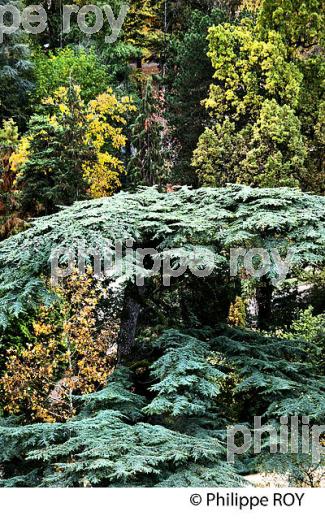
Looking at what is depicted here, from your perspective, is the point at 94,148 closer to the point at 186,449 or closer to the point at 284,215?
the point at 284,215

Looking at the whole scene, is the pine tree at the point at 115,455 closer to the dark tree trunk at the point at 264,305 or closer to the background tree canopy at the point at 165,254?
the background tree canopy at the point at 165,254

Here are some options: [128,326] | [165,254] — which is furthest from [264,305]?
[165,254]

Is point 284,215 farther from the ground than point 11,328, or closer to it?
farther from the ground

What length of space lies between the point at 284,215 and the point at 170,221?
1396mm

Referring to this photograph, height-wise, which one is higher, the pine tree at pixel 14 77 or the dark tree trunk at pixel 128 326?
the pine tree at pixel 14 77

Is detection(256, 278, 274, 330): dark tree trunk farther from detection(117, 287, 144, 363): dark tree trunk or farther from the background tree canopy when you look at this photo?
detection(117, 287, 144, 363): dark tree trunk

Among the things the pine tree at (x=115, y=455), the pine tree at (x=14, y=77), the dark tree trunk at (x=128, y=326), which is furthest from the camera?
the pine tree at (x=14, y=77)

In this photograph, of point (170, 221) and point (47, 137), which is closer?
point (170, 221)

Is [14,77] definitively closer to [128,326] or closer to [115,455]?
[128,326]

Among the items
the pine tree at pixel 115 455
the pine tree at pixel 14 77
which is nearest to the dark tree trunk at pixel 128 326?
the pine tree at pixel 115 455

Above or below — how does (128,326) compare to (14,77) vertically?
below
